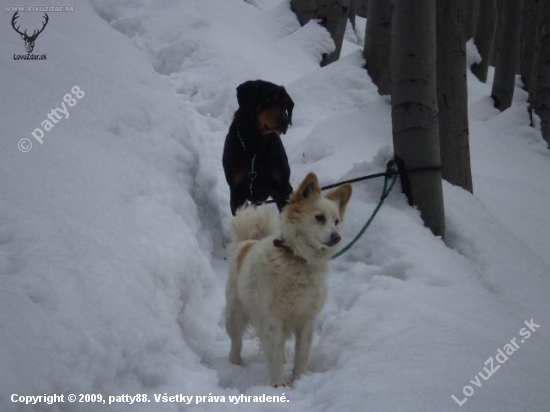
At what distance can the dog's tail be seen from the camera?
4055mm

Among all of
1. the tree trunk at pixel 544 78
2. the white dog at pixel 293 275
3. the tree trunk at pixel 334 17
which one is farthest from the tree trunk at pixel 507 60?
the white dog at pixel 293 275

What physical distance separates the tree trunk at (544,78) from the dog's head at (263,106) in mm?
6712

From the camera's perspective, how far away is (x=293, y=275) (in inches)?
136

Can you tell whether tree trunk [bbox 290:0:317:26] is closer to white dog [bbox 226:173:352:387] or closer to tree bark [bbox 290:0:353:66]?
tree bark [bbox 290:0:353:66]

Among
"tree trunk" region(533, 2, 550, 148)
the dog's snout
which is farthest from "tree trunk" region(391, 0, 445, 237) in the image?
"tree trunk" region(533, 2, 550, 148)

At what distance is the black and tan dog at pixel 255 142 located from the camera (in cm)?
542

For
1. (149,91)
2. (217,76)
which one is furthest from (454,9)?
(217,76)

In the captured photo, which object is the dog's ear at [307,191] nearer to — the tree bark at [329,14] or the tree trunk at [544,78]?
the tree trunk at [544,78]

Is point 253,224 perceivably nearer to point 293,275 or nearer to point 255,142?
point 293,275

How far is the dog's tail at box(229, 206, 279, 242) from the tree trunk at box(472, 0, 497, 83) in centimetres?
Answer: 1621

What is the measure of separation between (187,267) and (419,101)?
2533 millimetres

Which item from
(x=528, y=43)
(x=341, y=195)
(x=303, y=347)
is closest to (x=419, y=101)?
(x=341, y=195)

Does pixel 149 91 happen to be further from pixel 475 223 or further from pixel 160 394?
pixel 160 394

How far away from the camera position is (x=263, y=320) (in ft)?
11.4
